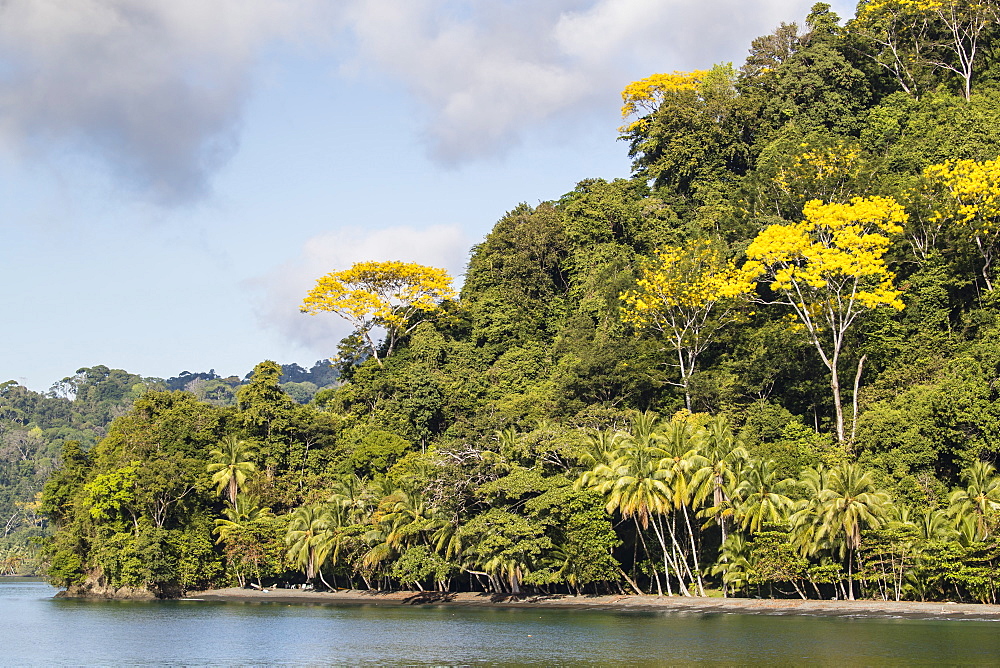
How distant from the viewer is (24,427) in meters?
164

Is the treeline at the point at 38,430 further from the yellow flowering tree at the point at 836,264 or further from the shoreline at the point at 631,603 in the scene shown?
the yellow flowering tree at the point at 836,264

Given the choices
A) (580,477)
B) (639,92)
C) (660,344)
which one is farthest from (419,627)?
(639,92)

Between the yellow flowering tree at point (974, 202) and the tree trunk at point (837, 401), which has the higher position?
the yellow flowering tree at point (974, 202)

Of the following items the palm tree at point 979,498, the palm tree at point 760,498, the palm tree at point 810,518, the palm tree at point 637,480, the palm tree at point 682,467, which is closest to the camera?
the palm tree at point 979,498

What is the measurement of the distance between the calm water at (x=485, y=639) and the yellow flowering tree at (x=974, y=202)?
2091 cm

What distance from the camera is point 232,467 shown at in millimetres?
63312

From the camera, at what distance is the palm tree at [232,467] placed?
63031 mm

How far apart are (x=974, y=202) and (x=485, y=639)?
3186 centimetres

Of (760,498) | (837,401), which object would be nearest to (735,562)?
(760,498)

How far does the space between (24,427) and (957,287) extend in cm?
15106

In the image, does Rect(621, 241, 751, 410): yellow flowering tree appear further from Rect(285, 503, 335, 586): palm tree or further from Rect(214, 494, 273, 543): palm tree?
Rect(214, 494, 273, 543): palm tree

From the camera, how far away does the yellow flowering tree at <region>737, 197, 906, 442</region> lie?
48250 mm

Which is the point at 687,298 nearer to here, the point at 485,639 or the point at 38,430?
the point at 485,639

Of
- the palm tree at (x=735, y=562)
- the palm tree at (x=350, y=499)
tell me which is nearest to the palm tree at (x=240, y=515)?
the palm tree at (x=350, y=499)
